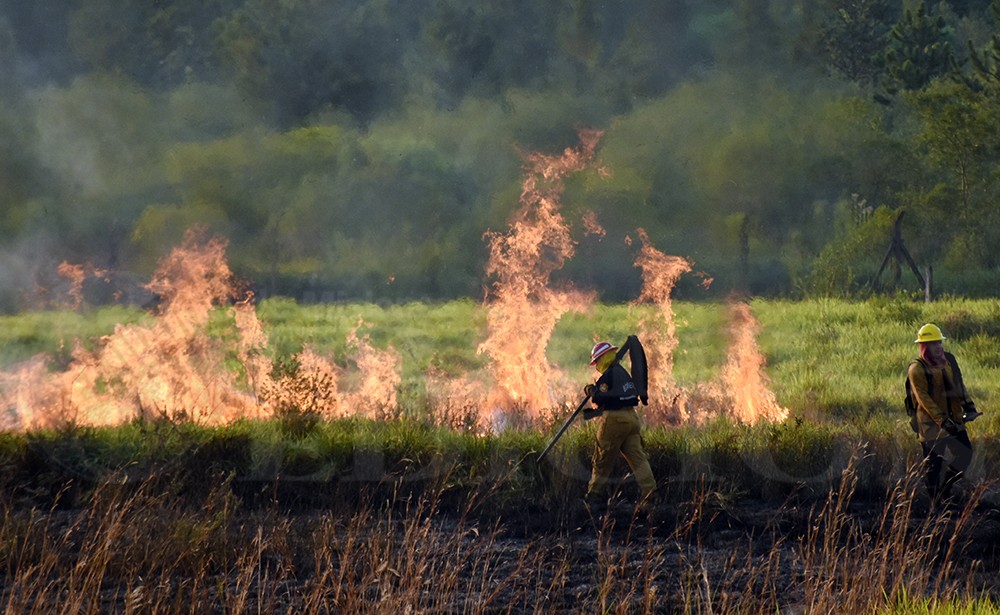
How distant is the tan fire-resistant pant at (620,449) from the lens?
Result: 11.8 m

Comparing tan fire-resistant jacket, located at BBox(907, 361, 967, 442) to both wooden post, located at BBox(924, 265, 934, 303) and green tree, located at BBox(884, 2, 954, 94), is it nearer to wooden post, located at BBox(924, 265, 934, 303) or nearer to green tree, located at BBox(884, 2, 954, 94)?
wooden post, located at BBox(924, 265, 934, 303)

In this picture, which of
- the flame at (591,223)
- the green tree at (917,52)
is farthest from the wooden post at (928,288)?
the green tree at (917,52)

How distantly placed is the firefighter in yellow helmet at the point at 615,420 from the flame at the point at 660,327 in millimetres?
3530

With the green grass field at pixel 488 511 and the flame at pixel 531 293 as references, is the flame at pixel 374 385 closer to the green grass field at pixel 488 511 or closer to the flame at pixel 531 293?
the green grass field at pixel 488 511

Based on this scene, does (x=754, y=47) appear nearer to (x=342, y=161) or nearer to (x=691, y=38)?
(x=691, y=38)

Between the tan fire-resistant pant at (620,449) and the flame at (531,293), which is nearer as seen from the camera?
the tan fire-resistant pant at (620,449)

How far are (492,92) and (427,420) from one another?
10481 millimetres

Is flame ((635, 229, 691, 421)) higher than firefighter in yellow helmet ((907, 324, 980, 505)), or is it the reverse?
flame ((635, 229, 691, 421))

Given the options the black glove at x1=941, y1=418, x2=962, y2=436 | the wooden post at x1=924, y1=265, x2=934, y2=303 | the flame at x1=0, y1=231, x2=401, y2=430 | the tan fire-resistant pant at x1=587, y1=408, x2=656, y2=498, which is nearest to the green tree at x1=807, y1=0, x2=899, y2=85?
the wooden post at x1=924, y1=265, x2=934, y2=303

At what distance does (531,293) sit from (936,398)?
373 inches

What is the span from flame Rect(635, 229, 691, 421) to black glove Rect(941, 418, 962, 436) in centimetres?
429

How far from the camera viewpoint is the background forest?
22.3 meters

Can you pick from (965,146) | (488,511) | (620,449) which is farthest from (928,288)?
(488,511)

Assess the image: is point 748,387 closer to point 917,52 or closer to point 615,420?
point 615,420
